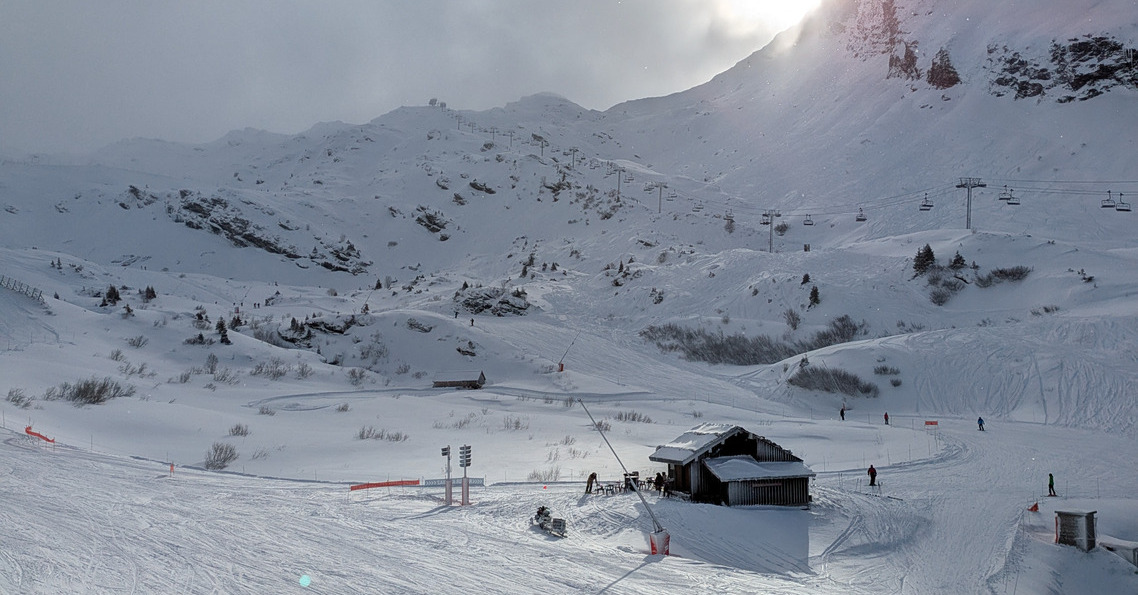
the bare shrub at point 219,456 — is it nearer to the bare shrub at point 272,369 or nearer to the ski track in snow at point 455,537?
the ski track in snow at point 455,537

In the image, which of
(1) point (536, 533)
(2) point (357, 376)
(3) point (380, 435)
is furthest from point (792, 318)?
(1) point (536, 533)

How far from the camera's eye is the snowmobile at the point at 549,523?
64.1 ft

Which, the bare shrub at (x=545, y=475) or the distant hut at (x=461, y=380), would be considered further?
the distant hut at (x=461, y=380)

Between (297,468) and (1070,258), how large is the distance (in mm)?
68246

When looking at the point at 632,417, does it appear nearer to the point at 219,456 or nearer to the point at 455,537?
the point at 219,456

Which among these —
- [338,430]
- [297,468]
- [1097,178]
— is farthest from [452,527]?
[1097,178]

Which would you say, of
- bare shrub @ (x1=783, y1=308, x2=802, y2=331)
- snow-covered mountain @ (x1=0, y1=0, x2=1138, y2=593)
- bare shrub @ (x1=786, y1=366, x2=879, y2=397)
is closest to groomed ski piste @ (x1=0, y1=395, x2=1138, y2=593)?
snow-covered mountain @ (x1=0, y1=0, x2=1138, y2=593)

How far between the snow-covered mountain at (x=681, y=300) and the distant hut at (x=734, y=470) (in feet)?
6.68

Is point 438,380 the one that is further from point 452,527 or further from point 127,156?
point 127,156

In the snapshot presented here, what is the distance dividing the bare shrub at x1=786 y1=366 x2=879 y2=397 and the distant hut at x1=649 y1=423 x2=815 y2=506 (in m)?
24.7

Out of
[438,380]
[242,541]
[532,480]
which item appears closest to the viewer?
[242,541]

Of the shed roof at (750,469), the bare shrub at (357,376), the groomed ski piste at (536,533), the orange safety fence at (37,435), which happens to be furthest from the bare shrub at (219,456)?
the bare shrub at (357,376)

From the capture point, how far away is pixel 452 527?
1772 centimetres

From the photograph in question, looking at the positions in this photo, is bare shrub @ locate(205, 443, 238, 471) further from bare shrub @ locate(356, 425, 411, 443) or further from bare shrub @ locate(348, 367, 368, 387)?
bare shrub @ locate(348, 367, 368, 387)
